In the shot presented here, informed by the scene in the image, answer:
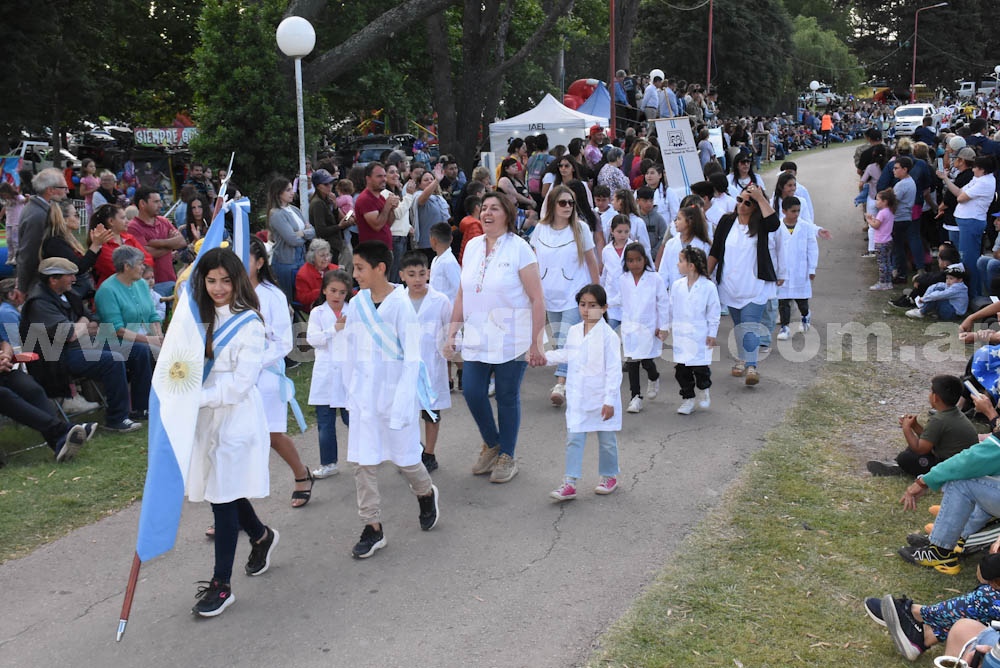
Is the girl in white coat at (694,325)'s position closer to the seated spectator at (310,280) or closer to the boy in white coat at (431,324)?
the boy in white coat at (431,324)

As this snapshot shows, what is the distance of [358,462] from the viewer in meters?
5.58

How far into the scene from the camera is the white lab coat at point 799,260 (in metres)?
10.6

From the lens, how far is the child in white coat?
8.95 metres

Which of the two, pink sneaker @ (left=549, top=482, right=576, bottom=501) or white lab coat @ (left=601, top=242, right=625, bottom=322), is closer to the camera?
pink sneaker @ (left=549, top=482, right=576, bottom=501)

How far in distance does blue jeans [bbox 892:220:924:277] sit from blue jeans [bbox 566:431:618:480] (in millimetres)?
8838

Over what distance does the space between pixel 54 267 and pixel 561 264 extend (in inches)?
166

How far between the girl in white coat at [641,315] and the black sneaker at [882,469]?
214cm

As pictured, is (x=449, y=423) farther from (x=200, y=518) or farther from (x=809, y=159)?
(x=809, y=159)

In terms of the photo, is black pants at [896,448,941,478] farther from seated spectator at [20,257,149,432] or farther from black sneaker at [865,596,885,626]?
seated spectator at [20,257,149,432]

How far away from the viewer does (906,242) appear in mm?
13828

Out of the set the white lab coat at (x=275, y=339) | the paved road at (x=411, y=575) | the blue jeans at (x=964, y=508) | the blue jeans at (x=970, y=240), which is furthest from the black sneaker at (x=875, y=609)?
the blue jeans at (x=970, y=240)

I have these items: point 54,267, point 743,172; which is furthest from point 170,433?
point 743,172

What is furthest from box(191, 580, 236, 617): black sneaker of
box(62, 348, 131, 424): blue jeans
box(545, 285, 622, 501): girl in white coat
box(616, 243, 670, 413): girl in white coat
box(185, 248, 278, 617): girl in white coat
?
box(616, 243, 670, 413): girl in white coat

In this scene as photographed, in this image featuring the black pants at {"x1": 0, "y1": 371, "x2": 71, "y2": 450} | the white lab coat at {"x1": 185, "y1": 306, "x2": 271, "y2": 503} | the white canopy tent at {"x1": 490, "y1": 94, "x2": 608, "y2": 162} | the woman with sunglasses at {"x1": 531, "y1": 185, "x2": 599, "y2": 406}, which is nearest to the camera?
the white lab coat at {"x1": 185, "y1": 306, "x2": 271, "y2": 503}
